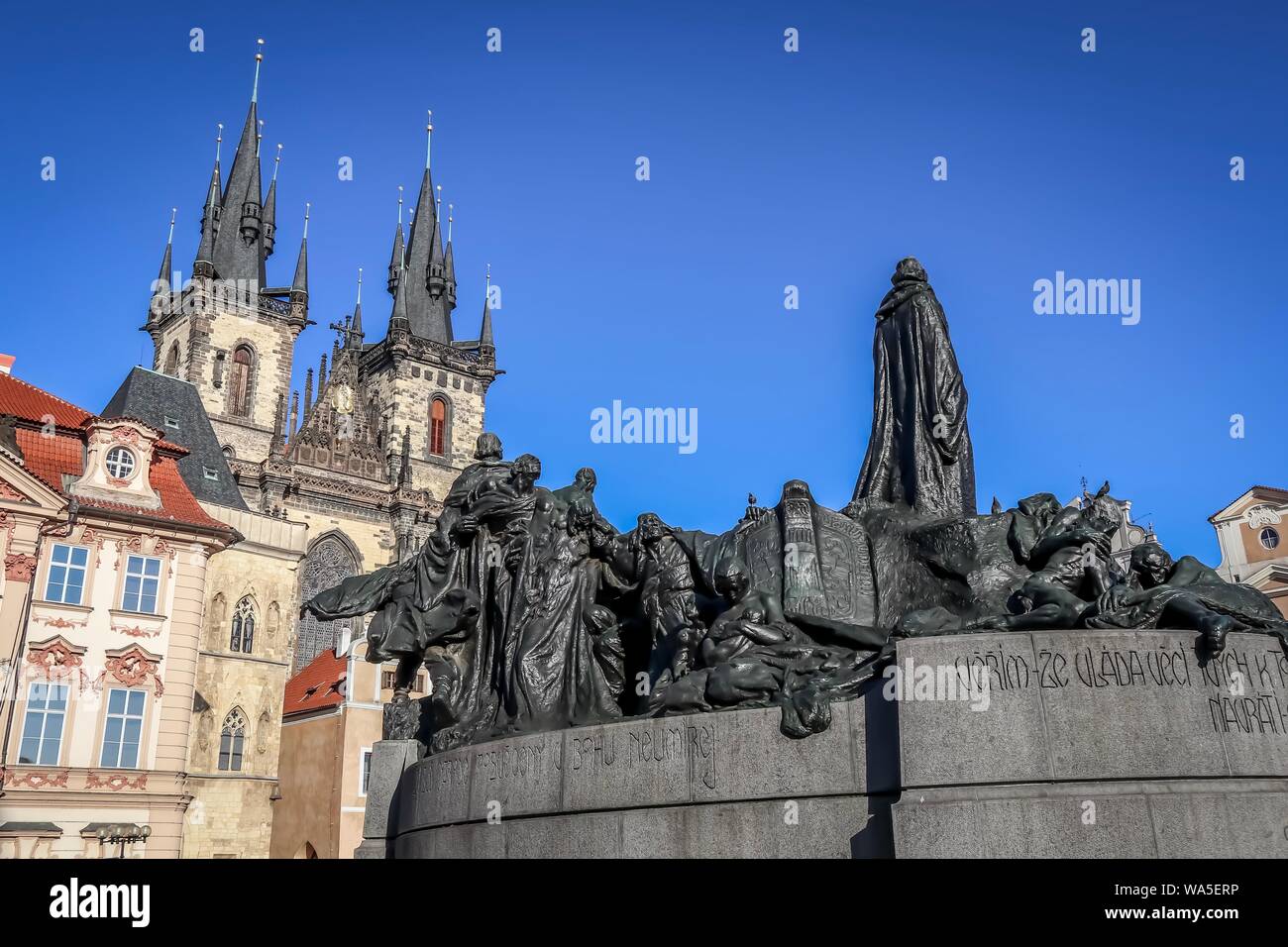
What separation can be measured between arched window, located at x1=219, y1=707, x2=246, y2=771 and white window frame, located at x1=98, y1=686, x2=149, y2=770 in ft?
33.9

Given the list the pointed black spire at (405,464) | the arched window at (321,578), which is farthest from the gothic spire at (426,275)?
the arched window at (321,578)

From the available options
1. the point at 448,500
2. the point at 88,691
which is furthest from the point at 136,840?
the point at 448,500

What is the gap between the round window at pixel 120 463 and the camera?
30.0 meters

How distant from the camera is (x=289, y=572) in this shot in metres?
42.5

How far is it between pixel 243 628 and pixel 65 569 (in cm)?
1277

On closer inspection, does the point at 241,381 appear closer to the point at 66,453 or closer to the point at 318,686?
the point at 318,686

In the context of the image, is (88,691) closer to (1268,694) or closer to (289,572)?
(289,572)

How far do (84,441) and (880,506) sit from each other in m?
25.2

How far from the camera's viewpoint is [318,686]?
1727 inches

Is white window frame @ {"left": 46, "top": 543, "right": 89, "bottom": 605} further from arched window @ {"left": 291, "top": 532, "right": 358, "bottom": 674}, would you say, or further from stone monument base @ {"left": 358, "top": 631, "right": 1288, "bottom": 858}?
arched window @ {"left": 291, "top": 532, "right": 358, "bottom": 674}

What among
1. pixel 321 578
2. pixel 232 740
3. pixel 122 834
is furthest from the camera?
pixel 321 578

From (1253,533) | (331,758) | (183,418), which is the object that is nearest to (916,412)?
(1253,533)

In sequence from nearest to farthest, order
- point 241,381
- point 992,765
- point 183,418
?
point 992,765 → point 183,418 → point 241,381
